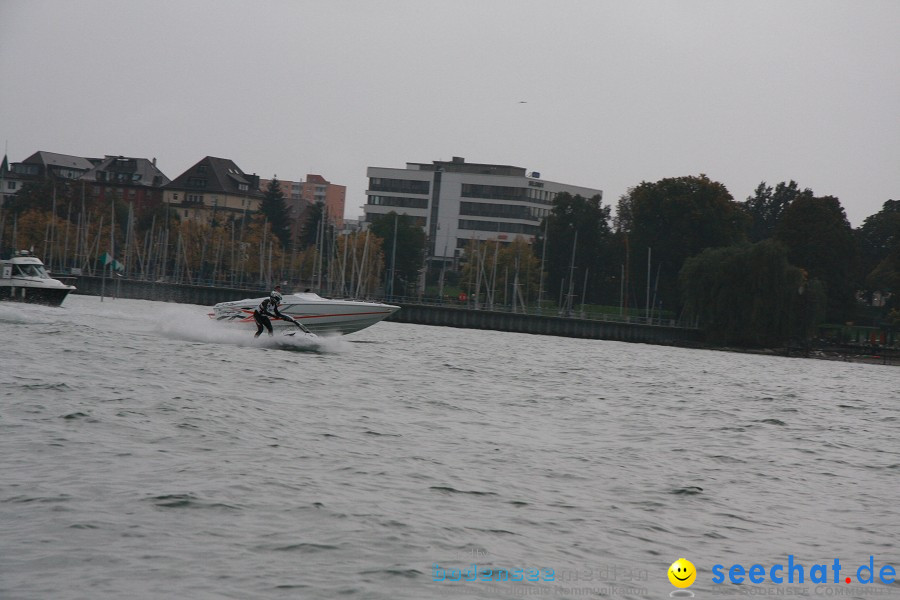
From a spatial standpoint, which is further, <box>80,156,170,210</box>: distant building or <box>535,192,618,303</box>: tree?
<box>80,156,170,210</box>: distant building

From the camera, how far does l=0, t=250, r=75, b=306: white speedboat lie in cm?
5528

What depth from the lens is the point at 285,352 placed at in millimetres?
35000

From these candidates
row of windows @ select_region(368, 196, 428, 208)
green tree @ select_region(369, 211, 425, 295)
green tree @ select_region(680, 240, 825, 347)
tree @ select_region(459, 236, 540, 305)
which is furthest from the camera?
row of windows @ select_region(368, 196, 428, 208)

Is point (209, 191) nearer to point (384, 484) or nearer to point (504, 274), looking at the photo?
point (504, 274)

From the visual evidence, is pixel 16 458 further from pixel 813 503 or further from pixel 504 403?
pixel 504 403

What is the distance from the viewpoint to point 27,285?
55500mm

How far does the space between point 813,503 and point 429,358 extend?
1081 inches

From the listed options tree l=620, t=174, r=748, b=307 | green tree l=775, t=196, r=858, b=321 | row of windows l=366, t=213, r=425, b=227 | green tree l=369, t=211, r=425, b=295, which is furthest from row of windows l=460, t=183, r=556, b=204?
green tree l=775, t=196, r=858, b=321

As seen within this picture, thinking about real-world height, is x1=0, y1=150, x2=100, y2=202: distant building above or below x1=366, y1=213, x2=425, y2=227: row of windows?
above

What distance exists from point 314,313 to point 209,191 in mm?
134732

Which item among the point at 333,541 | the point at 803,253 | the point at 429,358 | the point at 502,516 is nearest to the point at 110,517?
the point at 333,541

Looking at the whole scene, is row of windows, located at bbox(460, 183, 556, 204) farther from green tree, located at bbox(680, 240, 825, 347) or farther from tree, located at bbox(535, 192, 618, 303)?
green tree, located at bbox(680, 240, 825, 347)

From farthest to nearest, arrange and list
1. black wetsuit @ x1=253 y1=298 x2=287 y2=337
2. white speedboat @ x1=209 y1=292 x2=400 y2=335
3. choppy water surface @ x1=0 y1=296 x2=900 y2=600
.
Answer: white speedboat @ x1=209 y1=292 x2=400 y2=335 → black wetsuit @ x1=253 y1=298 x2=287 y2=337 → choppy water surface @ x1=0 y1=296 x2=900 y2=600

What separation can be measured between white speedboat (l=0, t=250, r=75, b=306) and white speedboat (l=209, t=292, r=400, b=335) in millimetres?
22067
